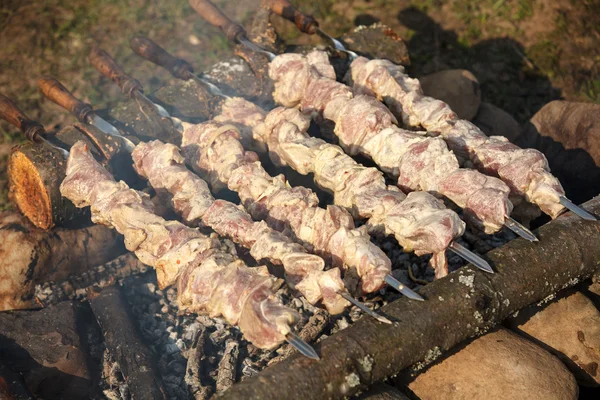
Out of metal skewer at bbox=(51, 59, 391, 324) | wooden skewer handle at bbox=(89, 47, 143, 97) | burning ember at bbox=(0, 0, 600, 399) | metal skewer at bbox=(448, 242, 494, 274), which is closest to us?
burning ember at bbox=(0, 0, 600, 399)

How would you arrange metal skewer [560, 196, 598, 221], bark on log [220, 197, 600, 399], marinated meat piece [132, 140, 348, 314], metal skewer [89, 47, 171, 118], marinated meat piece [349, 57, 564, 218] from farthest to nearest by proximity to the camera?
1. metal skewer [89, 47, 171, 118]
2. marinated meat piece [349, 57, 564, 218]
3. metal skewer [560, 196, 598, 221]
4. marinated meat piece [132, 140, 348, 314]
5. bark on log [220, 197, 600, 399]

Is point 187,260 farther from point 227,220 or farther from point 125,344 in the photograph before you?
point 125,344

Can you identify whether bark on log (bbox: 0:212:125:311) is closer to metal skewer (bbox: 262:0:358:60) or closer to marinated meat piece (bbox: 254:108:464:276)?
marinated meat piece (bbox: 254:108:464:276)

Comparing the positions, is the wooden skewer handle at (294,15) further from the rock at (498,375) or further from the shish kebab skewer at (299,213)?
the rock at (498,375)

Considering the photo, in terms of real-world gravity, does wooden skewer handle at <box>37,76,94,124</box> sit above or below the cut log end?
above

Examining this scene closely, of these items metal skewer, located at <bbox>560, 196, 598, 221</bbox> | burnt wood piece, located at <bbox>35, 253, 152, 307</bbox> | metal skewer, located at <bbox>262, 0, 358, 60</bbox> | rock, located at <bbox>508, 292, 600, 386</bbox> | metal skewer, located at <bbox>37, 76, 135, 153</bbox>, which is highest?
metal skewer, located at <bbox>262, 0, 358, 60</bbox>

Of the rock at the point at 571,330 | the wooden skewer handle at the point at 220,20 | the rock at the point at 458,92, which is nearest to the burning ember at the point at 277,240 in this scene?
the rock at the point at 571,330

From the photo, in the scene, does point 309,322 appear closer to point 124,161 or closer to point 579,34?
point 124,161

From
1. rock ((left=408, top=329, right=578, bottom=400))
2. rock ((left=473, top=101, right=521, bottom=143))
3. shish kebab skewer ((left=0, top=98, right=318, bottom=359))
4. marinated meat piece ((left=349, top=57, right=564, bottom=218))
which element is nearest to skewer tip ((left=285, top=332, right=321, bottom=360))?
shish kebab skewer ((left=0, top=98, right=318, bottom=359))
